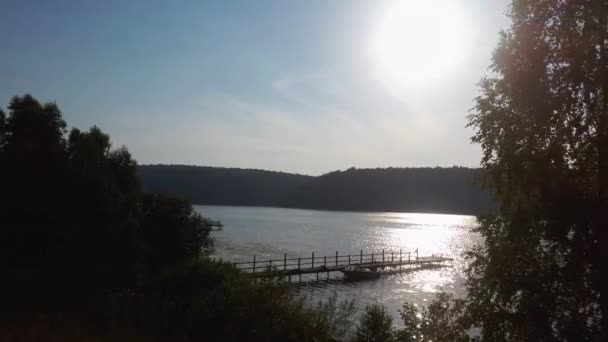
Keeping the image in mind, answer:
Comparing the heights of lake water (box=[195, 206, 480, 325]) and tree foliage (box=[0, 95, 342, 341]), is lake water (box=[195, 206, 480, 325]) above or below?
below

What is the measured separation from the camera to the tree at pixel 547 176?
954 centimetres

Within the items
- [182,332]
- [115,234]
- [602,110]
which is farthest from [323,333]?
[115,234]

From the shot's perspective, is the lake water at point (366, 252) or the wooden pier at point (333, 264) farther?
the wooden pier at point (333, 264)

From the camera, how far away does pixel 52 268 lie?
22.7 m

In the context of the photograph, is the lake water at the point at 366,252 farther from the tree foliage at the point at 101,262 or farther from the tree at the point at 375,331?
the tree foliage at the point at 101,262

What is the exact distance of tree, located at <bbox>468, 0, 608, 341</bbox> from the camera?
9.54 metres

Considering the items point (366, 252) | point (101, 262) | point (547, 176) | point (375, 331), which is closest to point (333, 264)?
point (366, 252)

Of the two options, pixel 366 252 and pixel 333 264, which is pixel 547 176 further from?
pixel 366 252

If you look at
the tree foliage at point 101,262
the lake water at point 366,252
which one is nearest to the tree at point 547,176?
the lake water at point 366,252

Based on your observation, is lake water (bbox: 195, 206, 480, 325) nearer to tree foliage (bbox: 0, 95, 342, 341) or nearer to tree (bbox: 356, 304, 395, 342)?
tree (bbox: 356, 304, 395, 342)

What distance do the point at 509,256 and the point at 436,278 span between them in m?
47.2

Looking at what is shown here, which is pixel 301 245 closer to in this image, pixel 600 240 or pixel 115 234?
pixel 115 234

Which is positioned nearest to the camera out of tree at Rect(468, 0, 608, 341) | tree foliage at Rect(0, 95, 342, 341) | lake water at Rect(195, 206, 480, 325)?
tree at Rect(468, 0, 608, 341)

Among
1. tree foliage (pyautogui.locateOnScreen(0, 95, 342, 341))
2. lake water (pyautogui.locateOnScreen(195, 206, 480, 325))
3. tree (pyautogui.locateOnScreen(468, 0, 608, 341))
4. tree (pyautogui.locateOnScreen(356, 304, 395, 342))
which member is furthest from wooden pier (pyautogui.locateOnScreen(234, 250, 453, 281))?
tree (pyautogui.locateOnScreen(468, 0, 608, 341))
